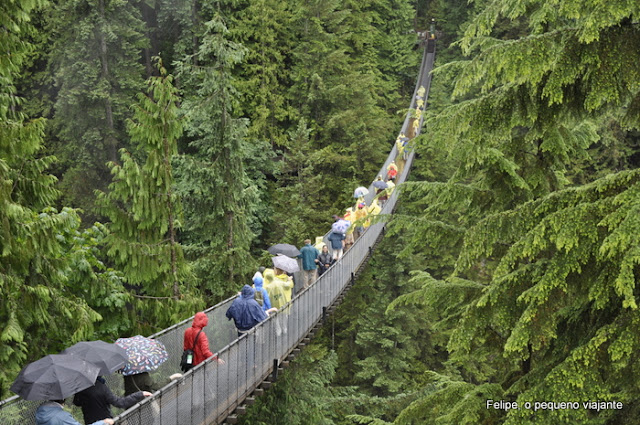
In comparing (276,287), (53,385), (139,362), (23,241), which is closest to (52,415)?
(53,385)

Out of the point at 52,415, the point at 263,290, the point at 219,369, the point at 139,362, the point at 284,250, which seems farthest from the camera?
the point at 284,250

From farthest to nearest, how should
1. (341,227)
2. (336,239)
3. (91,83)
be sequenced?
1. (91,83)
2. (336,239)
3. (341,227)

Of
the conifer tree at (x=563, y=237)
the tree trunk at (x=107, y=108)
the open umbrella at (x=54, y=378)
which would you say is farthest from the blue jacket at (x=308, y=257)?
the tree trunk at (x=107, y=108)

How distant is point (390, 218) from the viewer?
6.65 m

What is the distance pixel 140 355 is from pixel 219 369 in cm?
117

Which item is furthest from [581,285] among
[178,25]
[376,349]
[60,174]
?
[178,25]

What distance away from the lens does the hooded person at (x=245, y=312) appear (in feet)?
21.0

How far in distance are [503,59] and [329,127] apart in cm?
2008

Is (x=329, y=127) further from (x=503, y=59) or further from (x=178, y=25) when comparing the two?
(x=503, y=59)

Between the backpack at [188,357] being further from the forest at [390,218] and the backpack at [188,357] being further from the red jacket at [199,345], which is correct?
the forest at [390,218]

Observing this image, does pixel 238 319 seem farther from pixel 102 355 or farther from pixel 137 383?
pixel 102 355

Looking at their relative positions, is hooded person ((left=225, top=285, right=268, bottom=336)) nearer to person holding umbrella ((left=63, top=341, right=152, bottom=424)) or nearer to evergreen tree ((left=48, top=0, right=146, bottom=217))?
person holding umbrella ((left=63, top=341, right=152, bottom=424))

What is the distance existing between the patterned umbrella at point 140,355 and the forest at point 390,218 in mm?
944

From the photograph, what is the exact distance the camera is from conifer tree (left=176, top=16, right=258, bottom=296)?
37.9 feet
